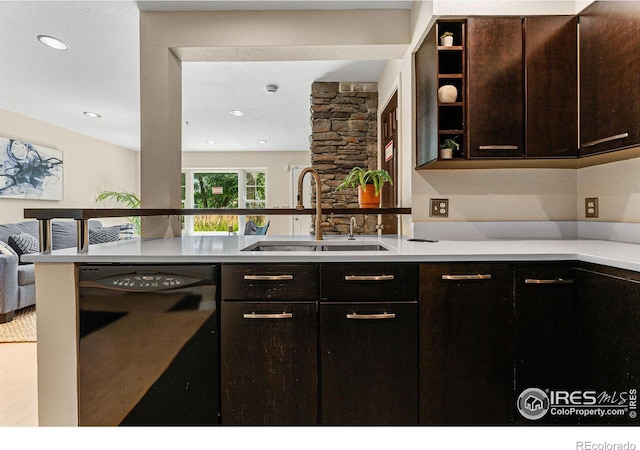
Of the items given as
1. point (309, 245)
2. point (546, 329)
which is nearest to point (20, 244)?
point (309, 245)

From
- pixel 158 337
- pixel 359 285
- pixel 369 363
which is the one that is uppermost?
pixel 359 285

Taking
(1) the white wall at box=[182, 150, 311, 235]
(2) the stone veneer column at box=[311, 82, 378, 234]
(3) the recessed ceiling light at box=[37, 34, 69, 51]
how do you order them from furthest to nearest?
(1) the white wall at box=[182, 150, 311, 235]
(2) the stone veneer column at box=[311, 82, 378, 234]
(3) the recessed ceiling light at box=[37, 34, 69, 51]

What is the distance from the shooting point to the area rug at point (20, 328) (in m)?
2.90

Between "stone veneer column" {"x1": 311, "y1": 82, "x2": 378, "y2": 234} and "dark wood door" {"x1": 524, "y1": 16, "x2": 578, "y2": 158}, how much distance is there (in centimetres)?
176

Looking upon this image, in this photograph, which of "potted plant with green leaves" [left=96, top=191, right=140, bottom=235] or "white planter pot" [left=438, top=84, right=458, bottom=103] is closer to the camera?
"white planter pot" [left=438, top=84, right=458, bottom=103]

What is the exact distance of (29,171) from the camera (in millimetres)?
4848

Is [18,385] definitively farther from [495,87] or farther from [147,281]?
[495,87]

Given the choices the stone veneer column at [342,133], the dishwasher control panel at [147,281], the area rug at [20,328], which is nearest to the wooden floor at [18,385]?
the area rug at [20,328]

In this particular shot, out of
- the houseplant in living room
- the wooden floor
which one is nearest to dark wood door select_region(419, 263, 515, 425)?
the houseplant in living room

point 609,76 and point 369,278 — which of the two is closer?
point 369,278

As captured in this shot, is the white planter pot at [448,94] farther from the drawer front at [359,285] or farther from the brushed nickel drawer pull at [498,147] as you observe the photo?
the drawer front at [359,285]

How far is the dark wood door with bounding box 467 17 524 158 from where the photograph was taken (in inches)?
70.8

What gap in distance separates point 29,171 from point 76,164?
1116mm

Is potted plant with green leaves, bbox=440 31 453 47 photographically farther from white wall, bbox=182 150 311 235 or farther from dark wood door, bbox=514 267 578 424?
white wall, bbox=182 150 311 235
